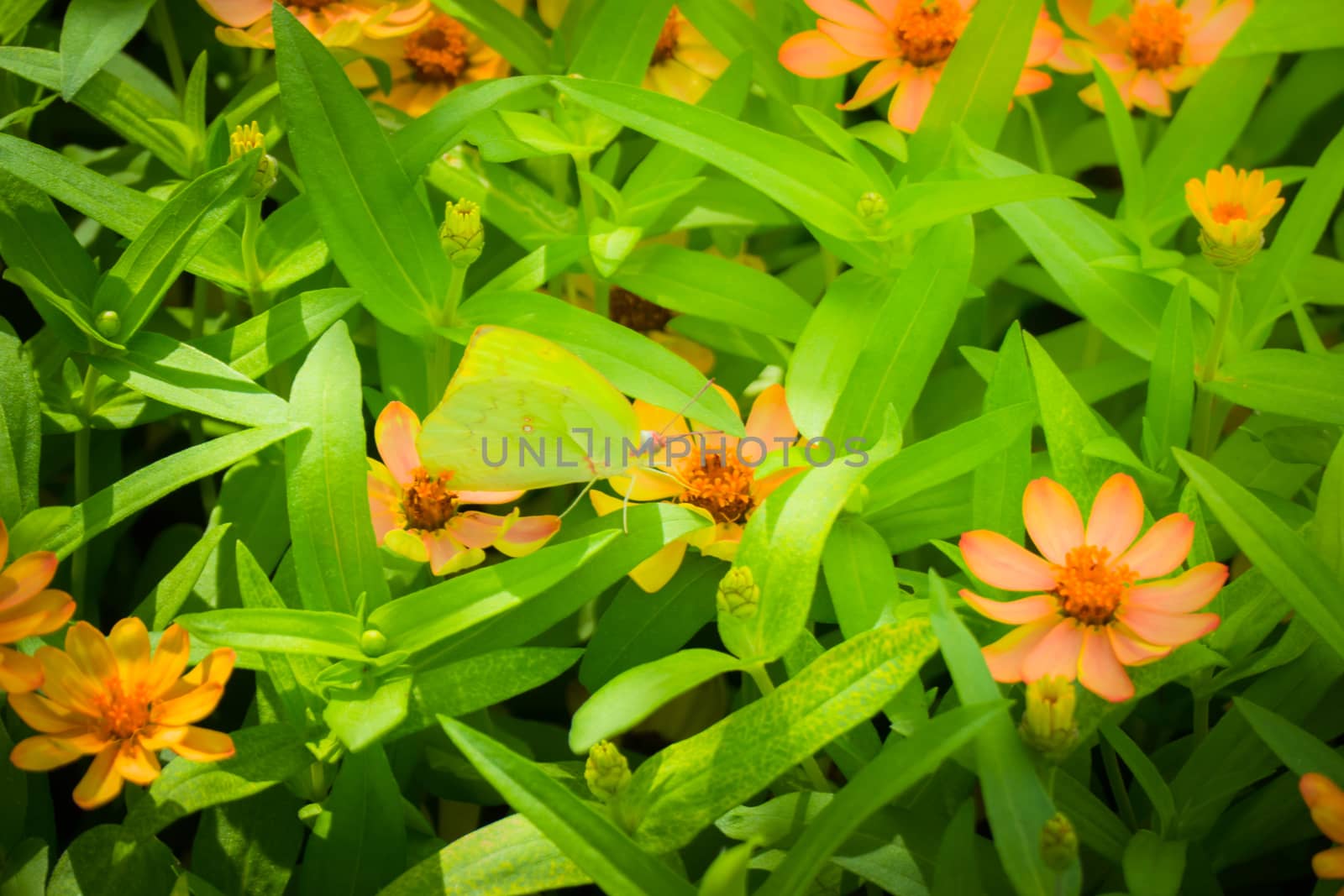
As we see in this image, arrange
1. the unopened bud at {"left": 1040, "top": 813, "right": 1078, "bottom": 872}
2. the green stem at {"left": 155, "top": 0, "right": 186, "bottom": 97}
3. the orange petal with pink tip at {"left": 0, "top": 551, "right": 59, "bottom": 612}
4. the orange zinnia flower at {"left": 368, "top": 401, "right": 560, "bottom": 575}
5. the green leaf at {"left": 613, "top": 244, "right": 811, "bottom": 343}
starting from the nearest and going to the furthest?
the unopened bud at {"left": 1040, "top": 813, "right": 1078, "bottom": 872} < the orange petal with pink tip at {"left": 0, "top": 551, "right": 59, "bottom": 612} < the orange zinnia flower at {"left": 368, "top": 401, "right": 560, "bottom": 575} < the green leaf at {"left": 613, "top": 244, "right": 811, "bottom": 343} < the green stem at {"left": 155, "top": 0, "right": 186, "bottom": 97}

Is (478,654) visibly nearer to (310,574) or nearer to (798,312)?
(310,574)

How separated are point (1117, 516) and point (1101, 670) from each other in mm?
101

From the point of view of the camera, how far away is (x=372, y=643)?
66cm

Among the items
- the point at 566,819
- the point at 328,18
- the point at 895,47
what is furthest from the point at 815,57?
the point at 566,819

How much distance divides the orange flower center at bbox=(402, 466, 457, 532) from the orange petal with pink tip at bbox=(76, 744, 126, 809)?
22cm

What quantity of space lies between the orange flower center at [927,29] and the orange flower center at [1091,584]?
1.47 ft

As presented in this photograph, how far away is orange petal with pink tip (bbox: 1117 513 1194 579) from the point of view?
2.16 ft

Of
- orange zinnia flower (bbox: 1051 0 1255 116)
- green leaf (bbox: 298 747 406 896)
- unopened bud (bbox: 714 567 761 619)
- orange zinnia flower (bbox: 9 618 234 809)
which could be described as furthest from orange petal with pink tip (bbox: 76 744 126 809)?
orange zinnia flower (bbox: 1051 0 1255 116)

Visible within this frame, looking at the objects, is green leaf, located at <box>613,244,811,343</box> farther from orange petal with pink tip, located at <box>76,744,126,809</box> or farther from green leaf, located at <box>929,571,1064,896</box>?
orange petal with pink tip, located at <box>76,744,126,809</box>

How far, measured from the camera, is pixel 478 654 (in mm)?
704

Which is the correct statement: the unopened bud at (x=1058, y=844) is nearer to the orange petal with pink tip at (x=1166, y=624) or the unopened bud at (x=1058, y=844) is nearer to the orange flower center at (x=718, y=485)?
the orange petal with pink tip at (x=1166, y=624)

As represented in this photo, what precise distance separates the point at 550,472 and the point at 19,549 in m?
0.32

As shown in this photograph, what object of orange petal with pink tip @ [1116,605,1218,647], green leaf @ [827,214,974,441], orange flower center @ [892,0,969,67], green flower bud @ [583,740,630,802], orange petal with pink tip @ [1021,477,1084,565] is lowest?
green flower bud @ [583,740,630,802]

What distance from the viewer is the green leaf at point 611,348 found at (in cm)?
75
